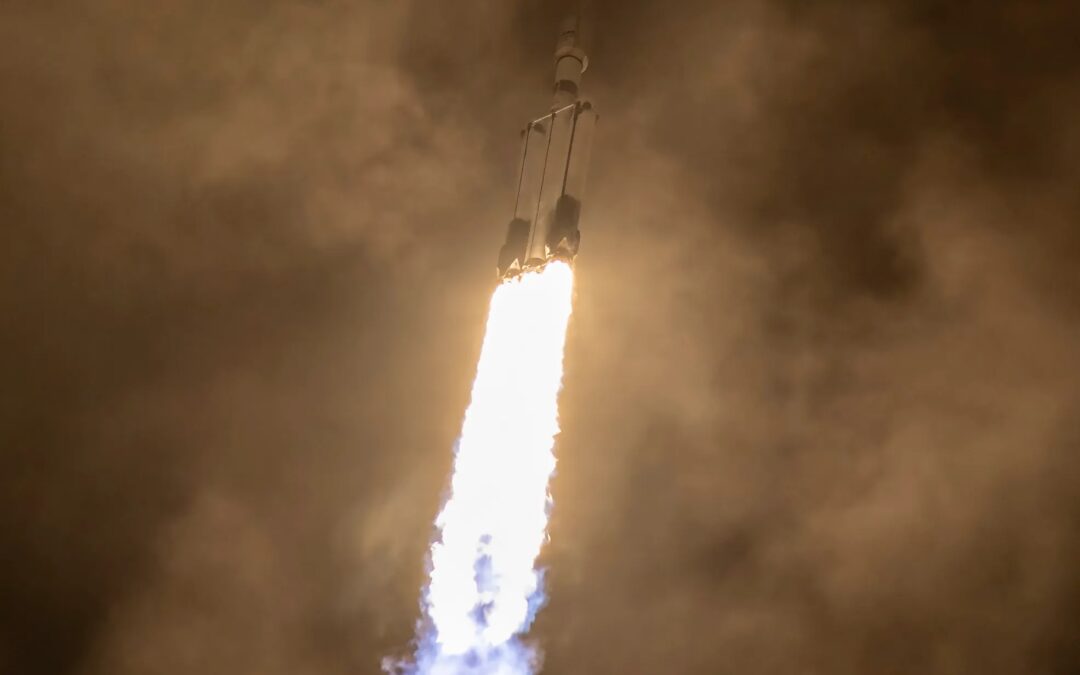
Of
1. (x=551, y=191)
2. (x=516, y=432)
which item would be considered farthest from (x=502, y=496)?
(x=551, y=191)

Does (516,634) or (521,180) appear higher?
(521,180)

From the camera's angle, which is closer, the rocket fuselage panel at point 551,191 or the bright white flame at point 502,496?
the rocket fuselage panel at point 551,191

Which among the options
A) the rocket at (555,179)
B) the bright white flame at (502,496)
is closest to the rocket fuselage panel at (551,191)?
the rocket at (555,179)

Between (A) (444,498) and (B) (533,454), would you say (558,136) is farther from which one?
(A) (444,498)

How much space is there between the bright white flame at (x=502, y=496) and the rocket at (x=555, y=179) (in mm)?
634

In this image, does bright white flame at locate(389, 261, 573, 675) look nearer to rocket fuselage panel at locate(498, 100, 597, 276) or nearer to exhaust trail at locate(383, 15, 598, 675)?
exhaust trail at locate(383, 15, 598, 675)

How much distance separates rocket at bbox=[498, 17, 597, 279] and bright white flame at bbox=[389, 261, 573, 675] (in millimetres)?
634

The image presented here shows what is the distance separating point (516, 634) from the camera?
63.5 feet

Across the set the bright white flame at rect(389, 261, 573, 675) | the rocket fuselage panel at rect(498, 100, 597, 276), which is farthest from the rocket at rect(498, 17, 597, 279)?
the bright white flame at rect(389, 261, 573, 675)

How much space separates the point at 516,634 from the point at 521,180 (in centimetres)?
953

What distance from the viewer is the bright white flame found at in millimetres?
19359

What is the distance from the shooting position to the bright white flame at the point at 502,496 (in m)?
19.4

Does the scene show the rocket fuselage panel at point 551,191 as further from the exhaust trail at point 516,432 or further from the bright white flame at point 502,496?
the bright white flame at point 502,496

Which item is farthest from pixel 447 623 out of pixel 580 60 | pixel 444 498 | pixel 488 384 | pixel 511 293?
pixel 580 60
